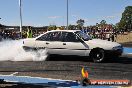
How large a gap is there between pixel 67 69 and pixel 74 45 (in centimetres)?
245

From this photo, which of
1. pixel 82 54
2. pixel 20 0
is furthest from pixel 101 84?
pixel 20 0

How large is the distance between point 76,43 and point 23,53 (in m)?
2.73

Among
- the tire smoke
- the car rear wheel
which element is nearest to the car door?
the car rear wheel

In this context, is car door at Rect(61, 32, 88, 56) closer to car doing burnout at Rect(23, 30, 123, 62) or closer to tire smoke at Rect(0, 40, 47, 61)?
car doing burnout at Rect(23, 30, 123, 62)

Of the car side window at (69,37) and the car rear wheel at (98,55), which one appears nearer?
the car rear wheel at (98,55)

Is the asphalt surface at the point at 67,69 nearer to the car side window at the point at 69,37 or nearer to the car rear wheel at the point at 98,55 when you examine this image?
the car rear wheel at the point at 98,55

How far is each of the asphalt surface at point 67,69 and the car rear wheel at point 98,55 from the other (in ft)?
0.79

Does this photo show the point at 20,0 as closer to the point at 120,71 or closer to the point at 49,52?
the point at 49,52

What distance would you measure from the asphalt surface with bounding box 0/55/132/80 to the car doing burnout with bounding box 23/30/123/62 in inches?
13.6

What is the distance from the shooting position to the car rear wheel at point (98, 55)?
14740mm

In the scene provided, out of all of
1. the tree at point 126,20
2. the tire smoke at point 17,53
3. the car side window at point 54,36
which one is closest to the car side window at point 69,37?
the car side window at point 54,36

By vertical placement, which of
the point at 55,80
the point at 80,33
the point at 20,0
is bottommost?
the point at 55,80

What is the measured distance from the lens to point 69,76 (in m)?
11.1

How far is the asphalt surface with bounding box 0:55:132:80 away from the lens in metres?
11.2
